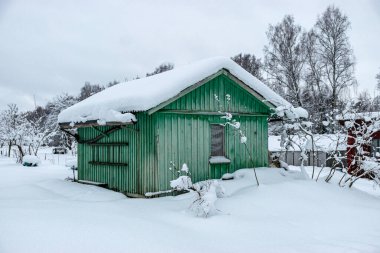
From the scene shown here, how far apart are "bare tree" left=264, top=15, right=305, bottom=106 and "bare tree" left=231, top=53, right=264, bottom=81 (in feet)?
21.4

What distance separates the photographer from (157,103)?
9.30 meters

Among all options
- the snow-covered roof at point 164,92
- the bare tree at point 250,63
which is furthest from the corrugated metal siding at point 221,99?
the bare tree at point 250,63

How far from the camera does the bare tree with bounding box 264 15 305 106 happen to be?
28938mm

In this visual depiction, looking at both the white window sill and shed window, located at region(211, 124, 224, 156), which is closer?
the white window sill

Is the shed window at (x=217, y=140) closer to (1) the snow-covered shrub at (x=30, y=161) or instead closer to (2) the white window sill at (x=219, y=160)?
(2) the white window sill at (x=219, y=160)

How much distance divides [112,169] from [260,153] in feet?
17.1

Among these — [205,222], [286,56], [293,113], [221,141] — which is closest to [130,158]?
[221,141]

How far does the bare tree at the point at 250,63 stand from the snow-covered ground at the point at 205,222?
89.3 ft

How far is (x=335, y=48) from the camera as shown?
90.2ft

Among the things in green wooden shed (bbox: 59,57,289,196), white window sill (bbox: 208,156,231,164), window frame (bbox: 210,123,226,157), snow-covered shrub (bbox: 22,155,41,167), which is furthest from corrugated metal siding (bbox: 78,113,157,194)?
snow-covered shrub (bbox: 22,155,41,167)

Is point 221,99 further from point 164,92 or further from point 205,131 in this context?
point 164,92

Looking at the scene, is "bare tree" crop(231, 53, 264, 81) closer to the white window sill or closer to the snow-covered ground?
the white window sill

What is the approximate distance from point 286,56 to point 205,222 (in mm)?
24756

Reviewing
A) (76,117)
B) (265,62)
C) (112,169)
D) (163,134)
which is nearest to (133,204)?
(163,134)
